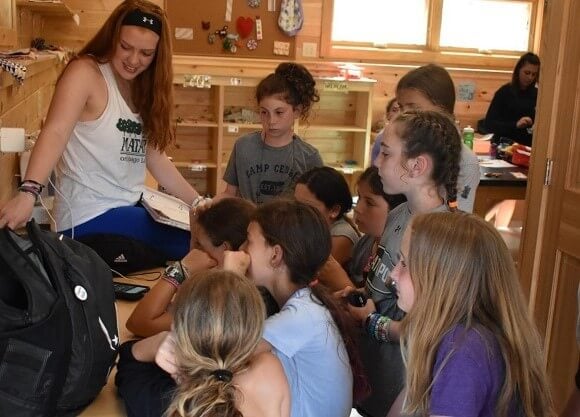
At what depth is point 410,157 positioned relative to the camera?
1876 millimetres

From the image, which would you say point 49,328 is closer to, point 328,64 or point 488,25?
point 328,64

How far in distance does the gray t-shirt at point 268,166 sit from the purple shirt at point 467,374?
148 centimetres

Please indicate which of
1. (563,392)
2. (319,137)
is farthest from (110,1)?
(563,392)

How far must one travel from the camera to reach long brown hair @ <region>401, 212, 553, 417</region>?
1.29 meters

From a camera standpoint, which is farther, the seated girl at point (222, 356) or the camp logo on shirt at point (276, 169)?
the camp logo on shirt at point (276, 169)

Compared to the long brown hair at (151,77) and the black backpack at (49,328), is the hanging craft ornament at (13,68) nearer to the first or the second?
the long brown hair at (151,77)

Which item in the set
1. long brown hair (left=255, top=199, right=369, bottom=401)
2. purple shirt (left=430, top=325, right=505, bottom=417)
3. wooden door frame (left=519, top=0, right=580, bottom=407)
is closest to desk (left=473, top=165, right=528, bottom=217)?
wooden door frame (left=519, top=0, right=580, bottom=407)

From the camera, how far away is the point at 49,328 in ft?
4.22

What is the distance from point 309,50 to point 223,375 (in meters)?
5.27

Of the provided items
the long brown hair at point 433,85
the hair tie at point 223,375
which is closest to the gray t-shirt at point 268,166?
the long brown hair at point 433,85

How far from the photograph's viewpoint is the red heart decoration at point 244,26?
233 inches

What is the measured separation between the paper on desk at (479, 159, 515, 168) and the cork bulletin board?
2.42m

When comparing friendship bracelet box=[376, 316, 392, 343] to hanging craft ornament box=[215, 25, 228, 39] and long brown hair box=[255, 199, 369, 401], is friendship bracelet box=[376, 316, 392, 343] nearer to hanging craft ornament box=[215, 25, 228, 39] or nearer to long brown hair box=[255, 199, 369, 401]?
long brown hair box=[255, 199, 369, 401]

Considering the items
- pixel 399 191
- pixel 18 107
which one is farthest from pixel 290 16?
pixel 399 191
